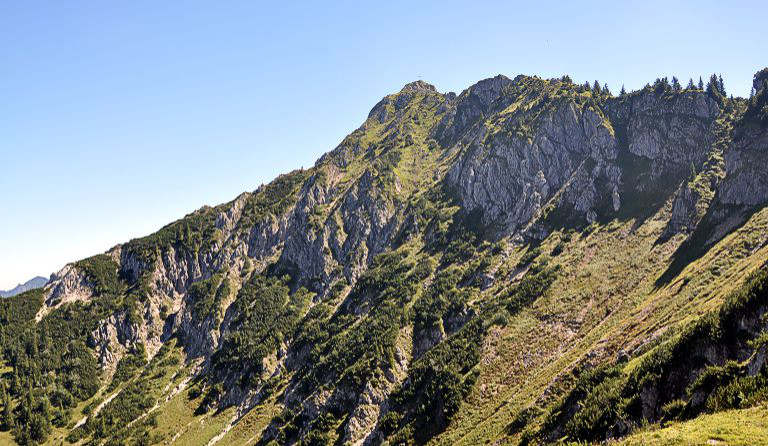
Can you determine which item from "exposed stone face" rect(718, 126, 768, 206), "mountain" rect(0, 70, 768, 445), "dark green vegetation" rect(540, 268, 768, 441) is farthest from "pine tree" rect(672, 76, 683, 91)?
"dark green vegetation" rect(540, 268, 768, 441)

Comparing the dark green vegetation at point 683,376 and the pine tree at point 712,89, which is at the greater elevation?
the pine tree at point 712,89

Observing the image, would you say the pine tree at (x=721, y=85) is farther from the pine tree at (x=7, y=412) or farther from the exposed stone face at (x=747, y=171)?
the pine tree at (x=7, y=412)

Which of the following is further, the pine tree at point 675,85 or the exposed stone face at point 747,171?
the pine tree at point 675,85

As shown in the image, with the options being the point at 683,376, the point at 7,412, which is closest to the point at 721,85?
the point at 683,376

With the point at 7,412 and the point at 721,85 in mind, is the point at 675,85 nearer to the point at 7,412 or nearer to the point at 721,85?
the point at 721,85

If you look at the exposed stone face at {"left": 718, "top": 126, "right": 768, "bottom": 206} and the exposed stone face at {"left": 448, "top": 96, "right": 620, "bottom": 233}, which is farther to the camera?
the exposed stone face at {"left": 448, "top": 96, "right": 620, "bottom": 233}

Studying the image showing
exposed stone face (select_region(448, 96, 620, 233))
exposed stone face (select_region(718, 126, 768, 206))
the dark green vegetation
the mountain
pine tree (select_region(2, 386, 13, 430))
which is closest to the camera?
the dark green vegetation

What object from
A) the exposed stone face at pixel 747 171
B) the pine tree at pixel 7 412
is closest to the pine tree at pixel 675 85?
the exposed stone face at pixel 747 171

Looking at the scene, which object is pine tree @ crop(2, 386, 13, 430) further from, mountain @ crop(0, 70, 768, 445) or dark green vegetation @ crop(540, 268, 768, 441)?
dark green vegetation @ crop(540, 268, 768, 441)

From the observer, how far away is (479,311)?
105438 mm

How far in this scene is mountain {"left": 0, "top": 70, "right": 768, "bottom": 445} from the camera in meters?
47.7

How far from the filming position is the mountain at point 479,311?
47719 mm

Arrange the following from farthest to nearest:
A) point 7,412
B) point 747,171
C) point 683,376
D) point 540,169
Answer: point 540,169, point 7,412, point 747,171, point 683,376

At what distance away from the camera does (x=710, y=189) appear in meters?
103
